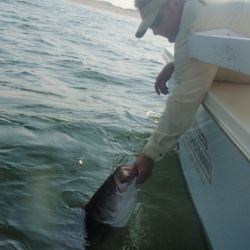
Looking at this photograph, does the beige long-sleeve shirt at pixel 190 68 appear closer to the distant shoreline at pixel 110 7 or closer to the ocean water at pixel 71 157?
the ocean water at pixel 71 157

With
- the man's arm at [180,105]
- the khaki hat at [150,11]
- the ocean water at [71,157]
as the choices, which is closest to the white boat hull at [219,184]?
the man's arm at [180,105]

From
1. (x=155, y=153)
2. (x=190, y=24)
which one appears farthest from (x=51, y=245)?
(x=190, y=24)

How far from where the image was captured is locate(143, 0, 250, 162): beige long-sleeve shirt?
10.3 feet

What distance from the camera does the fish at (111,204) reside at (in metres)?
3.33

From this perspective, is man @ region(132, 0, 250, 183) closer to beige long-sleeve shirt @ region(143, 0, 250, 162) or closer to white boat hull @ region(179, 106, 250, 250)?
beige long-sleeve shirt @ region(143, 0, 250, 162)

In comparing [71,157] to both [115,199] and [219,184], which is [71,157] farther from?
[219,184]

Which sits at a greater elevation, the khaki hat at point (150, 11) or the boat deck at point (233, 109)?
the khaki hat at point (150, 11)

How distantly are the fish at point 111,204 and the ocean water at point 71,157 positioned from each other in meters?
0.22

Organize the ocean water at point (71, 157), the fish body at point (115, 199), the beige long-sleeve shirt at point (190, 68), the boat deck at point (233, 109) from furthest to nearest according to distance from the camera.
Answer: the ocean water at point (71, 157), the fish body at point (115, 199), the beige long-sleeve shirt at point (190, 68), the boat deck at point (233, 109)

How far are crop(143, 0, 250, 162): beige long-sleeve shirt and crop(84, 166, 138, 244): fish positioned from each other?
10.5 inches

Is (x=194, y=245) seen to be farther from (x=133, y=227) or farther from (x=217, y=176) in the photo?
(x=217, y=176)

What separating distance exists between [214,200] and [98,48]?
45.7 feet

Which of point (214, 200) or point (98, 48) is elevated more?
point (214, 200)

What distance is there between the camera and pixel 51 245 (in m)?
3.76
